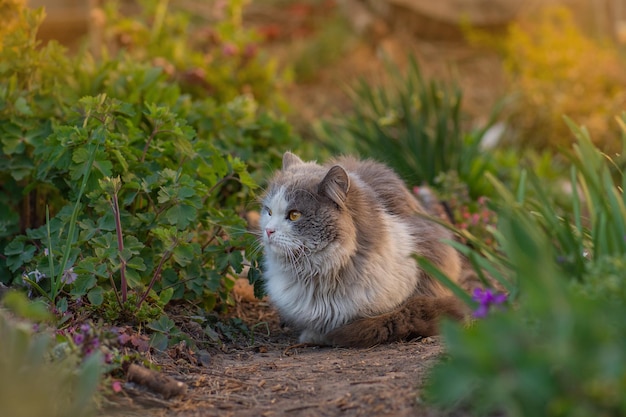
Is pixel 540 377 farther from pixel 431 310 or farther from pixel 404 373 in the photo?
pixel 431 310

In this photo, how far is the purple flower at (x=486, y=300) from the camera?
227cm

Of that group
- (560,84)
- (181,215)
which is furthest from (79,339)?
(560,84)

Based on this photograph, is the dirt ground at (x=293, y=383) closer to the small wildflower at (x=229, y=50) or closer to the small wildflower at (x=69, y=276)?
the small wildflower at (x=69, y=276)

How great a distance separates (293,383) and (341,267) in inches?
34.3

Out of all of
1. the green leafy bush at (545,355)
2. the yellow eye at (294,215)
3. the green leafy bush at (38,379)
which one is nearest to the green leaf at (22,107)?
the yellow eye at (294,215)

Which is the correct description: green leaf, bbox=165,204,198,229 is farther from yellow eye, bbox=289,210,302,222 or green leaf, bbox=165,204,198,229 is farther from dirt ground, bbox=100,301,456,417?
dirt ground, bbox=100,301,456,417

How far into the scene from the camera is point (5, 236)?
12.6ft

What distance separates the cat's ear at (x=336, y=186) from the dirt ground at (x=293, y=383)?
0.75 meters

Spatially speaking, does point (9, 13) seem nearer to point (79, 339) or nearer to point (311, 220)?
point (311, 220)

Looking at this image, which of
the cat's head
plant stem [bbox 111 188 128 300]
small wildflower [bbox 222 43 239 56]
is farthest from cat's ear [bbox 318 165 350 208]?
small wildflower [bbox 222 43 239 56]

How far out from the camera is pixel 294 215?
11.8ft

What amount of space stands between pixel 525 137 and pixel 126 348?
21.3 ft

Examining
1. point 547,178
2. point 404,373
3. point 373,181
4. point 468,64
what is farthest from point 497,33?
point 404,373

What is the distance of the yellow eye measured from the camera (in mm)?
3590
